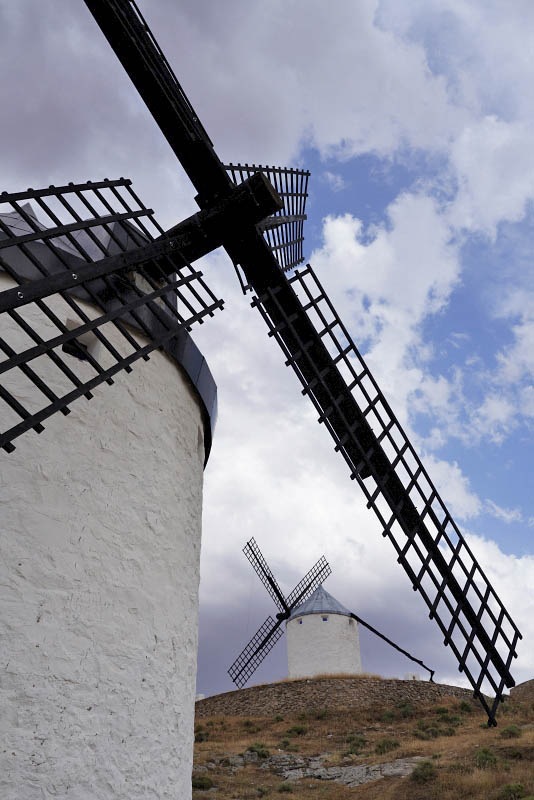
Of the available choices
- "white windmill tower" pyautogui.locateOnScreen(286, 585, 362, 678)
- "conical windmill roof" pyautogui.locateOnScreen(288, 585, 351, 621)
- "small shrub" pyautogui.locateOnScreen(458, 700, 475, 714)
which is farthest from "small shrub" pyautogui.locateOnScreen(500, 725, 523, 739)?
"conical windmill roof" pyautogui.locateOnScreen(288, 585, 351, 621)

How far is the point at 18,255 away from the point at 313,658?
22.7 metres

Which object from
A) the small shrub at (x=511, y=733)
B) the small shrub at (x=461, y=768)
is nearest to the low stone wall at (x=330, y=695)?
the small shrub at (x=511, y=733)

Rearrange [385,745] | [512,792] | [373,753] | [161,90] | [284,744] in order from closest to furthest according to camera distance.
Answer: [161,90] < [512,792] < [373,753] < [385,745] < [284,744]

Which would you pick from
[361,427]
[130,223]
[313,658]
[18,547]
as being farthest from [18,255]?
[313,658]

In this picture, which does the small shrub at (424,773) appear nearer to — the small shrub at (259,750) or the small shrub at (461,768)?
the small shrub at (461,768)

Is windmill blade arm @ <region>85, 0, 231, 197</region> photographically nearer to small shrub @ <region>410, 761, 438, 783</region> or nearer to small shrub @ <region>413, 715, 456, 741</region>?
small shrub @ <region>410, 761, 438, 783</region>

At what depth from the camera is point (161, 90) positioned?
6570 millimetres

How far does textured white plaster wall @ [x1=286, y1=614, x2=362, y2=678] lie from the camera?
23891mm

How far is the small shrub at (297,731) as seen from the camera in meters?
17.5

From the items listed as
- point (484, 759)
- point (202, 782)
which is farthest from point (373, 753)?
point (202, 782)

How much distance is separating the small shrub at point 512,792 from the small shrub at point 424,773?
69.5 inches

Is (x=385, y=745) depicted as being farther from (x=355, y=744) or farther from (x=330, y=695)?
(x=330, y=695)

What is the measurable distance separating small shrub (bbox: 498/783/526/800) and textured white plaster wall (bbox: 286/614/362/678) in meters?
14.6

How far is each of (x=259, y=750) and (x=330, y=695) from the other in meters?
6.71
